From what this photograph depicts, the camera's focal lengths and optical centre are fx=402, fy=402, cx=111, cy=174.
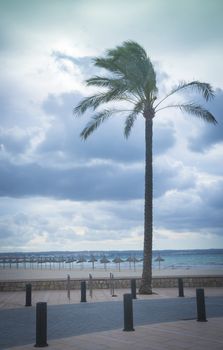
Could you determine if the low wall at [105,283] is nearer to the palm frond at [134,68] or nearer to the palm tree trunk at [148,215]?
the palm tree trunk at [148,215]

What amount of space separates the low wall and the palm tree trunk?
2.12 metres

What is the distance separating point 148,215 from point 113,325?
9053 millimetres

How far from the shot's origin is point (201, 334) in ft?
28.4

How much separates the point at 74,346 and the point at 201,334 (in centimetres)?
280

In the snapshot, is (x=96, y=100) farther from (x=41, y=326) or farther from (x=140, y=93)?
(x=41, y=326)

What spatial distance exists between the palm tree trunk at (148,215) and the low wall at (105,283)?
2.12 meters

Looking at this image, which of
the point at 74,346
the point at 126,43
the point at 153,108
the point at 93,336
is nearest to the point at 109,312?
the point at 93,336

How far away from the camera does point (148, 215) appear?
62.2 feet

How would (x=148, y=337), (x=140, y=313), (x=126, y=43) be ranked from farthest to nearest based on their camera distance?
(x=126, y=43), (x=140, y=313), (x=148, y=337)

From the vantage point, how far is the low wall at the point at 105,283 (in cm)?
2020

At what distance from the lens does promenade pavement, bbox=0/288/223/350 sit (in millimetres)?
7953

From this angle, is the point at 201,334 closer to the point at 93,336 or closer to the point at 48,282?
the point at 93,336

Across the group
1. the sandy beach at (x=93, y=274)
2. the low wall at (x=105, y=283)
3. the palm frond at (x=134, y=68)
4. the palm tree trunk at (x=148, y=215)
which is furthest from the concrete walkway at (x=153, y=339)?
the sandy beach at (x=93, y=274)

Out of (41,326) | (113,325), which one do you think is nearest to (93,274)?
(113,325)
